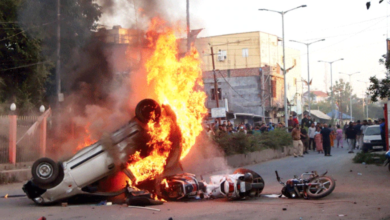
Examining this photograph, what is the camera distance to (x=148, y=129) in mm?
Result: 9789

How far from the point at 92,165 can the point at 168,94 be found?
8.47 feet

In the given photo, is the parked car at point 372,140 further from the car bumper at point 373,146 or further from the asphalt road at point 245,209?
the asphalt road at point 245,209

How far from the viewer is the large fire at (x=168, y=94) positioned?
995cm

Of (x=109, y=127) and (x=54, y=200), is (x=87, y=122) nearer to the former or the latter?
(x=109, y=127)

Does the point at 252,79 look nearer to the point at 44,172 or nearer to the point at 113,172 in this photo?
the point at 113,172

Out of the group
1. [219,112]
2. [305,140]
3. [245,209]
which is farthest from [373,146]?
[245,209]

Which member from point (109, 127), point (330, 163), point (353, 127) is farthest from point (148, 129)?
point (353, 127)

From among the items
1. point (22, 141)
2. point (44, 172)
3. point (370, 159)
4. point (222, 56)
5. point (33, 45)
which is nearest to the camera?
point (44, 172)

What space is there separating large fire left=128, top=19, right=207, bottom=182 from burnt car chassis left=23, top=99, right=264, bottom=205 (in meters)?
0.20

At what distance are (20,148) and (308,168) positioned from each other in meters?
11.1

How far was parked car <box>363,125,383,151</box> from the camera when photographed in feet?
83.8

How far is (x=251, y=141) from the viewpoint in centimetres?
2106

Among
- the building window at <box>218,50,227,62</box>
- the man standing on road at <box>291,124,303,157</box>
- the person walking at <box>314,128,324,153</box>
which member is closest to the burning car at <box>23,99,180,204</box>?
the man standing on road at <box>291,124,303,157</box>

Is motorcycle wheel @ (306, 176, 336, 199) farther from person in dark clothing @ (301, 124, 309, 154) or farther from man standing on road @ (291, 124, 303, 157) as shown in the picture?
person in dark clothing @ (301, 124, 309, 154)
